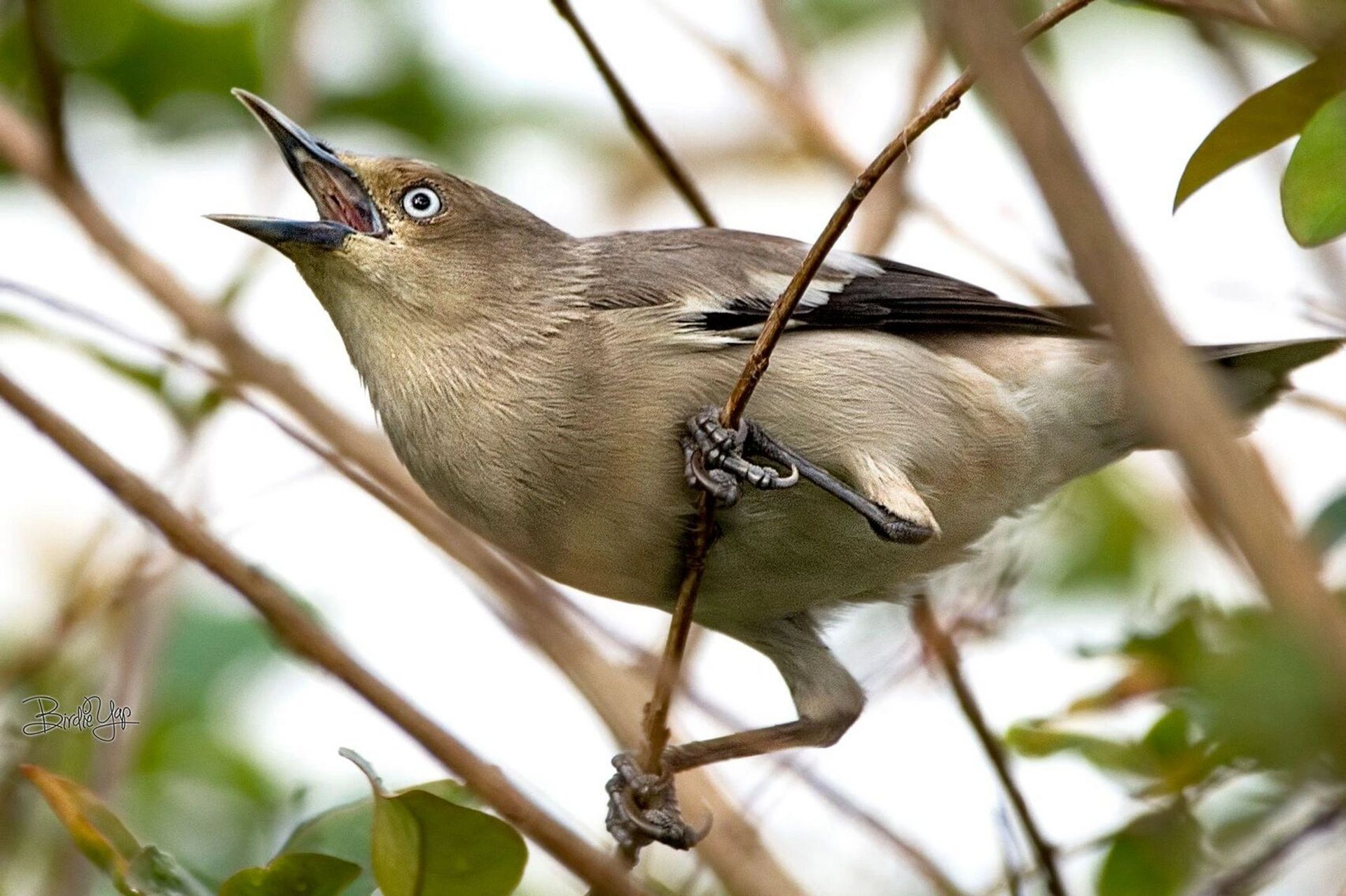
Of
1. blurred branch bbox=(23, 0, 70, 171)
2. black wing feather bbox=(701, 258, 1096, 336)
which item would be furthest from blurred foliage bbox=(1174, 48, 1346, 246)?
blurred branch bbox=(23, 0, 70, 171)

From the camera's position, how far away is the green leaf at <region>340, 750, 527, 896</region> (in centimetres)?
270

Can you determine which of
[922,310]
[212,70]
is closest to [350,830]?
[922,310]

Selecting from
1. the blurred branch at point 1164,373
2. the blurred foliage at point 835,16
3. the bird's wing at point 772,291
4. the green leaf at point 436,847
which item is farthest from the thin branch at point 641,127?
the blurred foliage at point 835,16

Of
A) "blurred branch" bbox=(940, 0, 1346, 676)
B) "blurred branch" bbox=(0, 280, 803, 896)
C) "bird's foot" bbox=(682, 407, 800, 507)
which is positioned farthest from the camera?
"bird's foot" bbox=(682, 407, 800, 507)

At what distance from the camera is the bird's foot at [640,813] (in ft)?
14.3

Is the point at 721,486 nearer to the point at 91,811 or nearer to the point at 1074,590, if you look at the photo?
the point at 91,811

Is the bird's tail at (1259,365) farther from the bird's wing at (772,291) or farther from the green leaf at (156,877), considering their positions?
the green leaf at (156,877)

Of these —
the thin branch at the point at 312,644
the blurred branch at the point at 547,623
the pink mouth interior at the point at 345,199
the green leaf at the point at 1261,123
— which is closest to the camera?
the thin branch at the point at 312,644

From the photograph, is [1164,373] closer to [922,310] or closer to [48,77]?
[48,77]

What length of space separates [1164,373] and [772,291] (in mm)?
3219

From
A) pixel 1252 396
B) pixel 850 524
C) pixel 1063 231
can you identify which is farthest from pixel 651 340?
pixel 1063 231

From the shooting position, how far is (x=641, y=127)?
435 centimetres

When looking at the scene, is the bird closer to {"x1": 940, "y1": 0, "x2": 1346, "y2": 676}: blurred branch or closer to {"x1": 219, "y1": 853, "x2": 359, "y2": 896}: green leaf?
{"x1": 219, "y1": 853, "x2": 359, "y2": 896}: green leaf

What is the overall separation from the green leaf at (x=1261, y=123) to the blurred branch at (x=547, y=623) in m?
1.47
